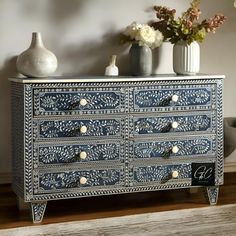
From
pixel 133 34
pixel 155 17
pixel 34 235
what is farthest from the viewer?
pixel 155 17

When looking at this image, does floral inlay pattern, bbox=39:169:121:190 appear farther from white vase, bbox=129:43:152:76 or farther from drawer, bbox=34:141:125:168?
white vase, bbox=129:43:152:76

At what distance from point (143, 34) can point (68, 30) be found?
1.84 ft

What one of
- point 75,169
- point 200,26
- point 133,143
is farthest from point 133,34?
point 75,169

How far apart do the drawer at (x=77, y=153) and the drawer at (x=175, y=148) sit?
11 centimetres

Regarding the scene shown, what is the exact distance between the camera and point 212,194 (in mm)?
3432

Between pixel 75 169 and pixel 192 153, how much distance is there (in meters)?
0.74

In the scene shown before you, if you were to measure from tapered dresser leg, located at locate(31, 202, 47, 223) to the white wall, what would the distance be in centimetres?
68

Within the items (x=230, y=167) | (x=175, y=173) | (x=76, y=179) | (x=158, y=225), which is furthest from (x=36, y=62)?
(x=230, y=167)

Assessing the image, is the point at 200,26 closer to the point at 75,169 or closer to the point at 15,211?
the point at 75,169

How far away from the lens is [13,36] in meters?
3.58

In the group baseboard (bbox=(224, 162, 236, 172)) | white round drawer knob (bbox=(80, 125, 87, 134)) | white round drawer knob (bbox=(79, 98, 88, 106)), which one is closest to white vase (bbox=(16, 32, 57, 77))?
white round drawer knob (bbox=(79, 98, 88, 106))

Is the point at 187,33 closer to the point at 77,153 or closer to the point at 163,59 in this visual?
the point at 163,59

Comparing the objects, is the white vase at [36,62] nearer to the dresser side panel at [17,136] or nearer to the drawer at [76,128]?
the dresser side panel at [17,136]

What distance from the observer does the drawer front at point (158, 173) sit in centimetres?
328
